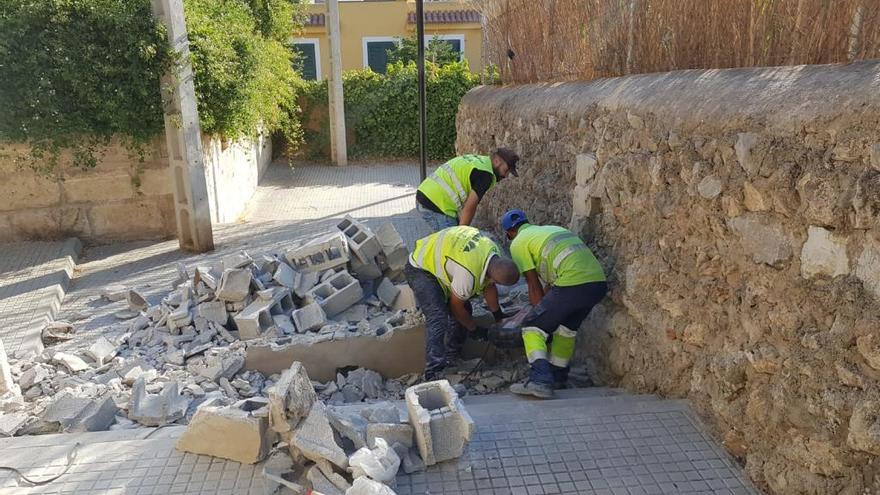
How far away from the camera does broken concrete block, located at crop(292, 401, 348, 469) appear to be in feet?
10.2

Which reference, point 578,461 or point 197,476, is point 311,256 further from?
point 578,461

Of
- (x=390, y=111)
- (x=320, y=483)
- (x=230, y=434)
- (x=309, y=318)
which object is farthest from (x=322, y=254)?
(x=390, y=111)

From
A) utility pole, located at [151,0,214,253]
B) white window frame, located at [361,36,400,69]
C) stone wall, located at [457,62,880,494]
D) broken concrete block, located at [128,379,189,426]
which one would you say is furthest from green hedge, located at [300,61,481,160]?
broken concrete block, located at [128,379,189,426]

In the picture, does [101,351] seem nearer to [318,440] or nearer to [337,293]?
[337,293]

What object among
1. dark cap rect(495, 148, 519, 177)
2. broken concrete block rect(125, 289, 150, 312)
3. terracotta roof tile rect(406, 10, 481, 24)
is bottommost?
broken concrete block rect(125, 289, 150, 312)

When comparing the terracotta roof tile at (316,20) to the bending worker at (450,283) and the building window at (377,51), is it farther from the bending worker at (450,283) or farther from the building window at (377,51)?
the bending worker at (450,283)

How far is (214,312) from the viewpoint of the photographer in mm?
5879

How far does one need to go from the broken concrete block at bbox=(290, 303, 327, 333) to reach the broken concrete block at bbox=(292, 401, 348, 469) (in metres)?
2.27

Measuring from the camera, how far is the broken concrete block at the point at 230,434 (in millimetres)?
3309

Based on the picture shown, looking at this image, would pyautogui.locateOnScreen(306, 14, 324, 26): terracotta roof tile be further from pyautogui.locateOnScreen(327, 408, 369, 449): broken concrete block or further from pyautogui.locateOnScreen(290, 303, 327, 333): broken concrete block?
pyautogui.locateOnScreen(327, 408, 369, 449): broken concrete block

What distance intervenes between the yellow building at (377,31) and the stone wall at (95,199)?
13258 mm

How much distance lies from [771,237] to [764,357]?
55 cm

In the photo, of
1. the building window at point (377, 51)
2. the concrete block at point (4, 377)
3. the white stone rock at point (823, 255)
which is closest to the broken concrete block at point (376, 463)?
the white stone rock at point (823, 255)

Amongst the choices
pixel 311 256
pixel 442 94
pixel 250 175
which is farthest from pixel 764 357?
pixel 442 94
